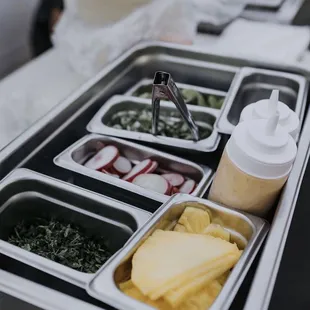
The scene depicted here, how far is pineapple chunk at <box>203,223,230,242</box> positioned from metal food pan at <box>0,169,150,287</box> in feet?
0.35

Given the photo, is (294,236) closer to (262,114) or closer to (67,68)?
(262,114)

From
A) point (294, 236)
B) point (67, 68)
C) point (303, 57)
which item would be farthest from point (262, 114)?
point (67, 68)

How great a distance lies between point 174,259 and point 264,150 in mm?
213

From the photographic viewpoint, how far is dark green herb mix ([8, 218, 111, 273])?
771 mm

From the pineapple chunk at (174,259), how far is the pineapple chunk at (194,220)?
5 cm

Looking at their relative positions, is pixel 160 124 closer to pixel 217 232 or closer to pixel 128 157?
pixel 128 157

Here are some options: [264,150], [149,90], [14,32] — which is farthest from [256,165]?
[14,32]

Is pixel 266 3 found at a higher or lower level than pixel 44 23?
higher

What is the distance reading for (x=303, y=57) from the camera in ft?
4.83

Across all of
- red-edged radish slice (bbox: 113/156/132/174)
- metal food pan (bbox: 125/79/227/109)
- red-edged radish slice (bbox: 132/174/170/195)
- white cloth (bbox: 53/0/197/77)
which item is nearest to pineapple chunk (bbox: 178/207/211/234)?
red-edged radish slice (bbox: 132/174/170/195)

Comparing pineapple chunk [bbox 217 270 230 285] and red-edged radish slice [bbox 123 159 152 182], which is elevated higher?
pineapple chunk [bbox 217 270 230 285]

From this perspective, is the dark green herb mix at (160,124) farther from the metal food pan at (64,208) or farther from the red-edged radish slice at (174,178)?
the metal food pan at (64,208)

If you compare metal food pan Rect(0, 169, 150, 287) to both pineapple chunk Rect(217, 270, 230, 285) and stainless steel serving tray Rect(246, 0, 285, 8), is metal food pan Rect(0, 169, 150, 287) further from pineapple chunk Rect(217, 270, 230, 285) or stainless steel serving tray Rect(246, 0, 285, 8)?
stainless steel serving tray Rect(246, 0, 285, 8)

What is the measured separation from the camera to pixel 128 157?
3.37ft
